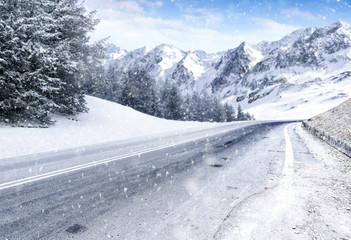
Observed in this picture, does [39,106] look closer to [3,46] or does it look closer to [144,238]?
[3,46]

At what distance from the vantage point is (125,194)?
14.0ft

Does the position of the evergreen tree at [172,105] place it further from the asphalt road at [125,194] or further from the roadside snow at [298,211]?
the roadside snow at [298,211]

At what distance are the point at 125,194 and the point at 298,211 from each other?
2.76 m

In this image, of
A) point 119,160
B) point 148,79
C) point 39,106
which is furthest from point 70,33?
point 148,79

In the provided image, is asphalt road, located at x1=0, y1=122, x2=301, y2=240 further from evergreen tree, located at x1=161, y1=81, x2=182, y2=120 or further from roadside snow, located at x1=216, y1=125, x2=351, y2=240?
evergreen tree, located at x1=161, y1=81, x2=182, y2=120

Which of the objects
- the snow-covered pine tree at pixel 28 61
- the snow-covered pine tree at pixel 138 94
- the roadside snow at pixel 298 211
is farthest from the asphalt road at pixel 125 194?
the snow-covered pine tree at pixel 138 94

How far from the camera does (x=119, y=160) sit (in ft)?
23.7

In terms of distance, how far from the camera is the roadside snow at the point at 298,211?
2.99 m

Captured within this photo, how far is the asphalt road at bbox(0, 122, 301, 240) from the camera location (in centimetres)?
309

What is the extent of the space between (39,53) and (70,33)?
5.37 m

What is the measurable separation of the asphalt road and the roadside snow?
0.26m

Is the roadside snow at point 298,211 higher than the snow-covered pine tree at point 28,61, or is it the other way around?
the snow-covered pine tree at point 28,61

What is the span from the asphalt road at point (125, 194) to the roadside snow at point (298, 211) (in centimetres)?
26

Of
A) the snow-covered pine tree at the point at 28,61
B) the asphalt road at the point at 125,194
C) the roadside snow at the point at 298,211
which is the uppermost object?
the snow-covered pine tree at the point at 28,61
